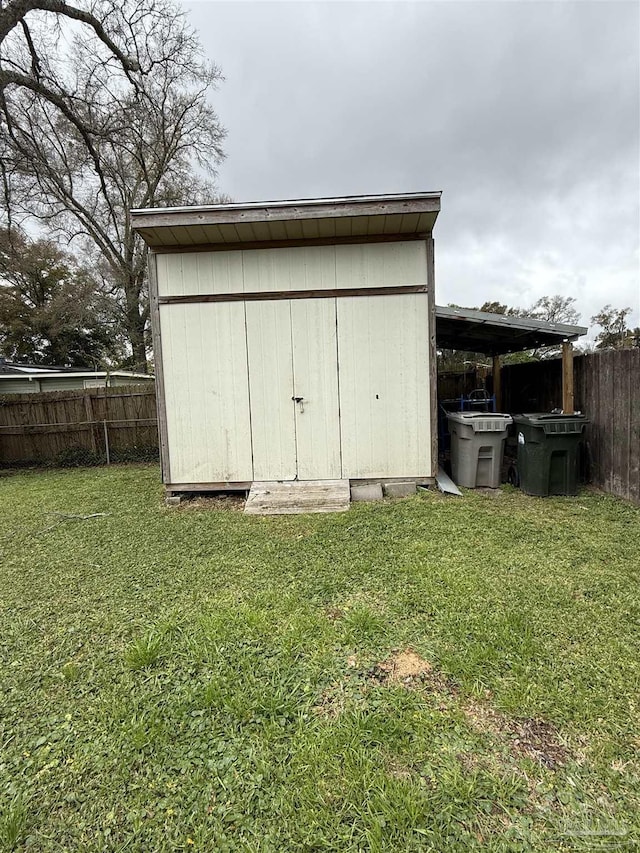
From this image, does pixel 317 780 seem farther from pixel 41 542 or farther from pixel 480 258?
pixel 480 258

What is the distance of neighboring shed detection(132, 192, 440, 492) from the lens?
4.75 meters

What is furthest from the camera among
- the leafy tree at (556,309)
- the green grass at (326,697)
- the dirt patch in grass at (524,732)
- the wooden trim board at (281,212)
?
the leafy tree at (556,309)

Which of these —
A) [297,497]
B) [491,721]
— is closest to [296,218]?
[297,497]

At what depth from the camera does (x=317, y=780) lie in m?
1.39

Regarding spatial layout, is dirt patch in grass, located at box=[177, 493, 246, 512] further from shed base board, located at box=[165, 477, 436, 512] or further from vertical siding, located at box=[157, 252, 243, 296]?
vertical siding, located at box=[157, 252, 243, 296]

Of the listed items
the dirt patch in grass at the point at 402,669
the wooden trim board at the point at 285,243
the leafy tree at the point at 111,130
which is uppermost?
the leafy tree at the point at 111,130

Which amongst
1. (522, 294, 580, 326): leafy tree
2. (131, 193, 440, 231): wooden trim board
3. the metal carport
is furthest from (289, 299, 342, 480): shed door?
(522, 294, 580, 326): leafy tree

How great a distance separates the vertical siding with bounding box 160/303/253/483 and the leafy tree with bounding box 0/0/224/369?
9.28m

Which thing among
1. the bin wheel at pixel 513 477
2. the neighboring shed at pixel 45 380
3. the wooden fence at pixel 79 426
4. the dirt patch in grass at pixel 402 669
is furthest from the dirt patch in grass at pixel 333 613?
the neighboring shed at pixel 45 380

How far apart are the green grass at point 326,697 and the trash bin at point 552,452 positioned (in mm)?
1306

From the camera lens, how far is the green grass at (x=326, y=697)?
4.19 feet

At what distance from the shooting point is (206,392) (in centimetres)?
501

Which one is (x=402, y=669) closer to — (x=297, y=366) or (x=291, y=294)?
(x=297, y=366)

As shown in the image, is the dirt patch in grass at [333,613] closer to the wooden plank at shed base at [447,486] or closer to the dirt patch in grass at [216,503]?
the dirt patch in grass at [216,503]
